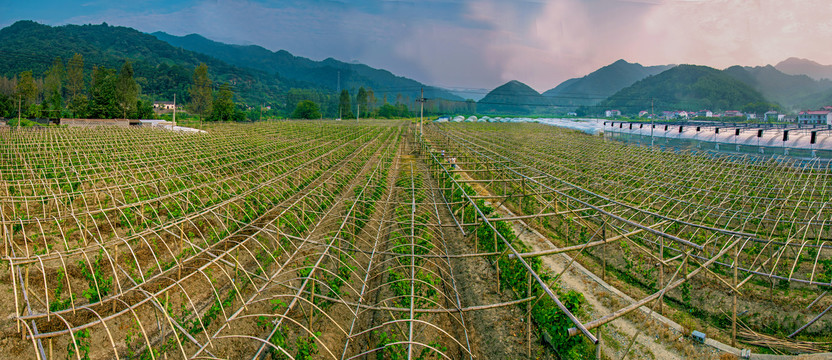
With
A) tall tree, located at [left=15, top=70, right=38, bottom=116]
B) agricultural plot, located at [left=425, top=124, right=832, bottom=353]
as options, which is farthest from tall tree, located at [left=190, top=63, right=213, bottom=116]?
agricultural plot, located at [left=425, top=124, right=832, bottom=353]

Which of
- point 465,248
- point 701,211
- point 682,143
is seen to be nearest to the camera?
point 465,248

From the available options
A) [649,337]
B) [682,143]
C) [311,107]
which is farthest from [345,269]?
[311,107]

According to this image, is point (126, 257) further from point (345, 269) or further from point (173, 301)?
point (345, 269)

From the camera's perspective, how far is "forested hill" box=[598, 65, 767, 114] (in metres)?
126

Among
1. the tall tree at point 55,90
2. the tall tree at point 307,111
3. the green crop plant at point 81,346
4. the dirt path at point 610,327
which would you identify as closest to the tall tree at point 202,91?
the tall tree at point 55,90

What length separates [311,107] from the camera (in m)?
106

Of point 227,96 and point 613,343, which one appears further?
point 227,96

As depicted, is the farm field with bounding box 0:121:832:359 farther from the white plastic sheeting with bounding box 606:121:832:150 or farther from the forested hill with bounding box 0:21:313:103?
the forested hill with bounding box 0:21:313:103

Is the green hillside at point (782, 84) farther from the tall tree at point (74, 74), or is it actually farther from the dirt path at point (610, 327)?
the tall tree at point (74, 74)

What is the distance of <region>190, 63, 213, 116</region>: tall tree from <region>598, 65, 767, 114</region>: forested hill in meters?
115

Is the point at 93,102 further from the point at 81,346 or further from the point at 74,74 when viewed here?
the point at 81,346

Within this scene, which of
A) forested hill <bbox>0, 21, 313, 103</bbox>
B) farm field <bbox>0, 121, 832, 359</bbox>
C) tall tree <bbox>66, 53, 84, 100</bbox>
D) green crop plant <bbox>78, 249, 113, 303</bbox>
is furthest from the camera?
forested hill <bbox>0, 21, 313, 103</bbox>

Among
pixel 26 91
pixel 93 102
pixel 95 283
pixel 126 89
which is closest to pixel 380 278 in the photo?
pixel 95 283

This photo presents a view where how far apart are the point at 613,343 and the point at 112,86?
83.0m
